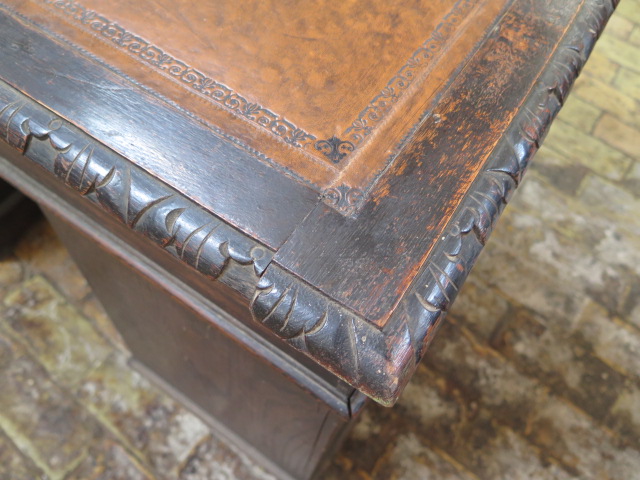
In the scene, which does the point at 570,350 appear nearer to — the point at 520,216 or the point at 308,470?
the point at 520,216

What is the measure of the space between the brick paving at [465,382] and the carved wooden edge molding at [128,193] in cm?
105

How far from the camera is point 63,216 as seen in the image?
94cm

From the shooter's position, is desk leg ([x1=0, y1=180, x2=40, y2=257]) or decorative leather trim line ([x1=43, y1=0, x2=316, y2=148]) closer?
decorative leather trim line ([x1=43, y1=0, x2=316, y2=148])

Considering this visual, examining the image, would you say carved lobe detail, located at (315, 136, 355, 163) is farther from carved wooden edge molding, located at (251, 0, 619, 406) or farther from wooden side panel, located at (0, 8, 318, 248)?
carved wooden edge molding, located at (251, 0, 619, 406)

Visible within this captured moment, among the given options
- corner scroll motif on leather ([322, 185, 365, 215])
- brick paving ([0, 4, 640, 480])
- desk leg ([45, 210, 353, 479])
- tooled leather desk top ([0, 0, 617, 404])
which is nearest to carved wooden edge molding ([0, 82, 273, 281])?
tooled leather desk top ([0, 0, 617, 404])

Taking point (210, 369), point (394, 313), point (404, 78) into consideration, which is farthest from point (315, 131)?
point (210, 369)

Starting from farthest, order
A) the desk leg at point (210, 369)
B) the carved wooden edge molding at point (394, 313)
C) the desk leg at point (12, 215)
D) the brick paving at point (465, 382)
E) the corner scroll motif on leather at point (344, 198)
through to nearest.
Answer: the desk leg at point (12, 215)
the brick paving at point (465, 382)
the desk leg at point (210, 369)
the corner scroll motif on leather at point (344, 198)
the carved wooden edge molding at point (394, 313)

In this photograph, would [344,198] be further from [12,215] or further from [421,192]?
[12,215]

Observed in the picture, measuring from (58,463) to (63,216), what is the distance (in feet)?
2.94

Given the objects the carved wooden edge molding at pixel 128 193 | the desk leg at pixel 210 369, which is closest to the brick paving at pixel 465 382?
the desk leg at pixel 210 369

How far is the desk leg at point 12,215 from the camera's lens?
1680 mm

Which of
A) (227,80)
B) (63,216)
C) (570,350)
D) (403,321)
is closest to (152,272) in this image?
(63,216)

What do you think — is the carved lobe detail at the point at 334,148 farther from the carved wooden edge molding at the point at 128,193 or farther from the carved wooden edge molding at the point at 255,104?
the carved wooden edge molding at the point at 128,193

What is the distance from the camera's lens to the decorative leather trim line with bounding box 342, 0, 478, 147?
764 mm
